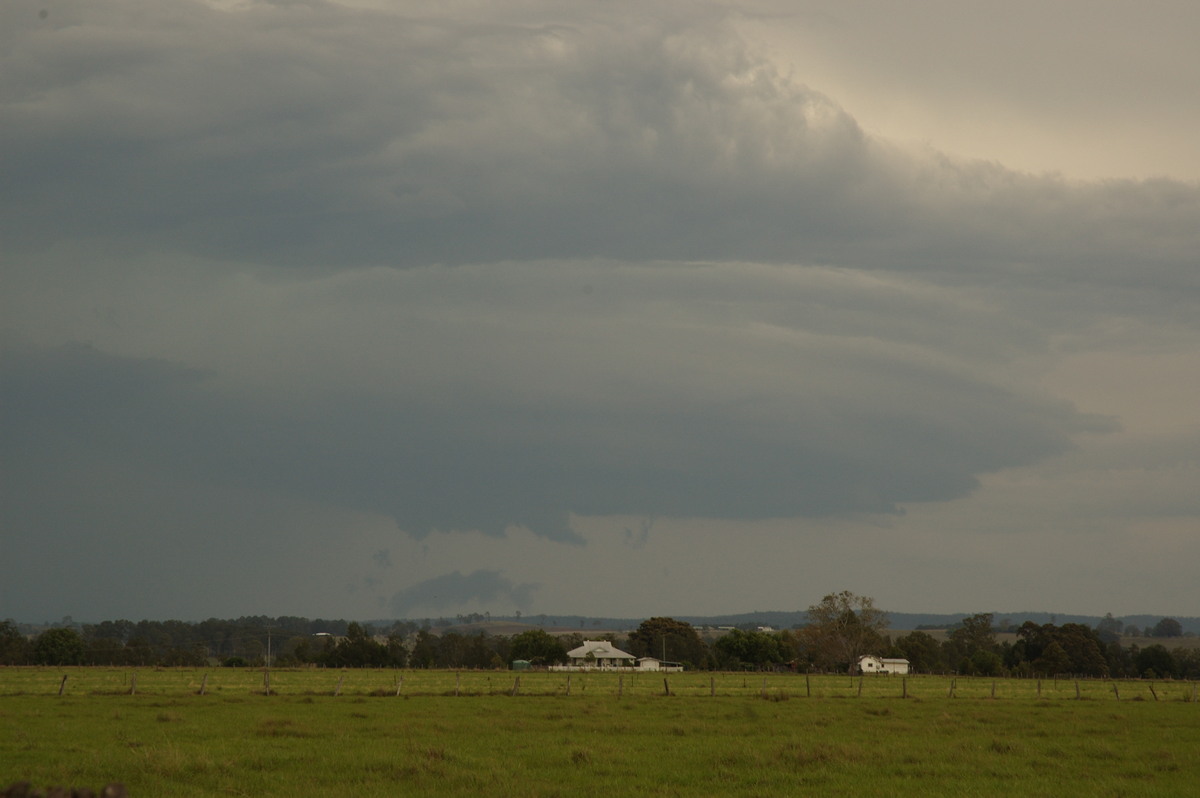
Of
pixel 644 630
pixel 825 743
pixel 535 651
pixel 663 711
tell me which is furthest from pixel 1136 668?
pixel 825 743

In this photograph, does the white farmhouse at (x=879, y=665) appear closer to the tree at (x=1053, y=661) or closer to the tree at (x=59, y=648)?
the tree at (x=1053, y=661)

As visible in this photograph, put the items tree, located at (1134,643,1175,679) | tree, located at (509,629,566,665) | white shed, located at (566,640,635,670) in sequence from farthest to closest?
tree, located at (509,629,566,665) < white shed, located at (566,640,635,670) < tree, located at (1134,643,1175,679)

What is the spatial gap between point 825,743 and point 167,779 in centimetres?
1855

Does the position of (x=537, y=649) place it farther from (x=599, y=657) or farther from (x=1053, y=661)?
(x=1053, y=661)

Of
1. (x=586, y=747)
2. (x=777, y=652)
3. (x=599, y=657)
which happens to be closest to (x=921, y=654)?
(x=777, y=652)

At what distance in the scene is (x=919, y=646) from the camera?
538ft

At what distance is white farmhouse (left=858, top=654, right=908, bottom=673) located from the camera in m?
136

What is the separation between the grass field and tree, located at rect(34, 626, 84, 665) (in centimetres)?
9520

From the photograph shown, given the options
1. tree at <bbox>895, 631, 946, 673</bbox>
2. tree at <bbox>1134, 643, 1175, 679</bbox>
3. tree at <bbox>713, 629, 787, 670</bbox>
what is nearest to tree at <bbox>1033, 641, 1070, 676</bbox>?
tree at <bbox>1134, 643, 1175, 679</bbox>

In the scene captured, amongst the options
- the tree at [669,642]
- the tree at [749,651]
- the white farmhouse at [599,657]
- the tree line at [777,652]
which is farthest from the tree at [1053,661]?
the white farmhouse at [599,657]

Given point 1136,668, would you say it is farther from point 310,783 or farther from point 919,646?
point 310,783

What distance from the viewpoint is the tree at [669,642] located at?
168m

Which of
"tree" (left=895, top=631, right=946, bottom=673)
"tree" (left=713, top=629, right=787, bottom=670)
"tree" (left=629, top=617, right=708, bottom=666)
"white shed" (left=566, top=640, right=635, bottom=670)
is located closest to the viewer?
"tree" (left=713, top=629, right=787, bottom=670)

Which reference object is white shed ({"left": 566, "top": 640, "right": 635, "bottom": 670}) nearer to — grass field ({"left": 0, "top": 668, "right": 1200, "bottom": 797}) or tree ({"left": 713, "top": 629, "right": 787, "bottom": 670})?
tree ({"left": 713, "top": 629, "right": 787, "bottom": 670})
